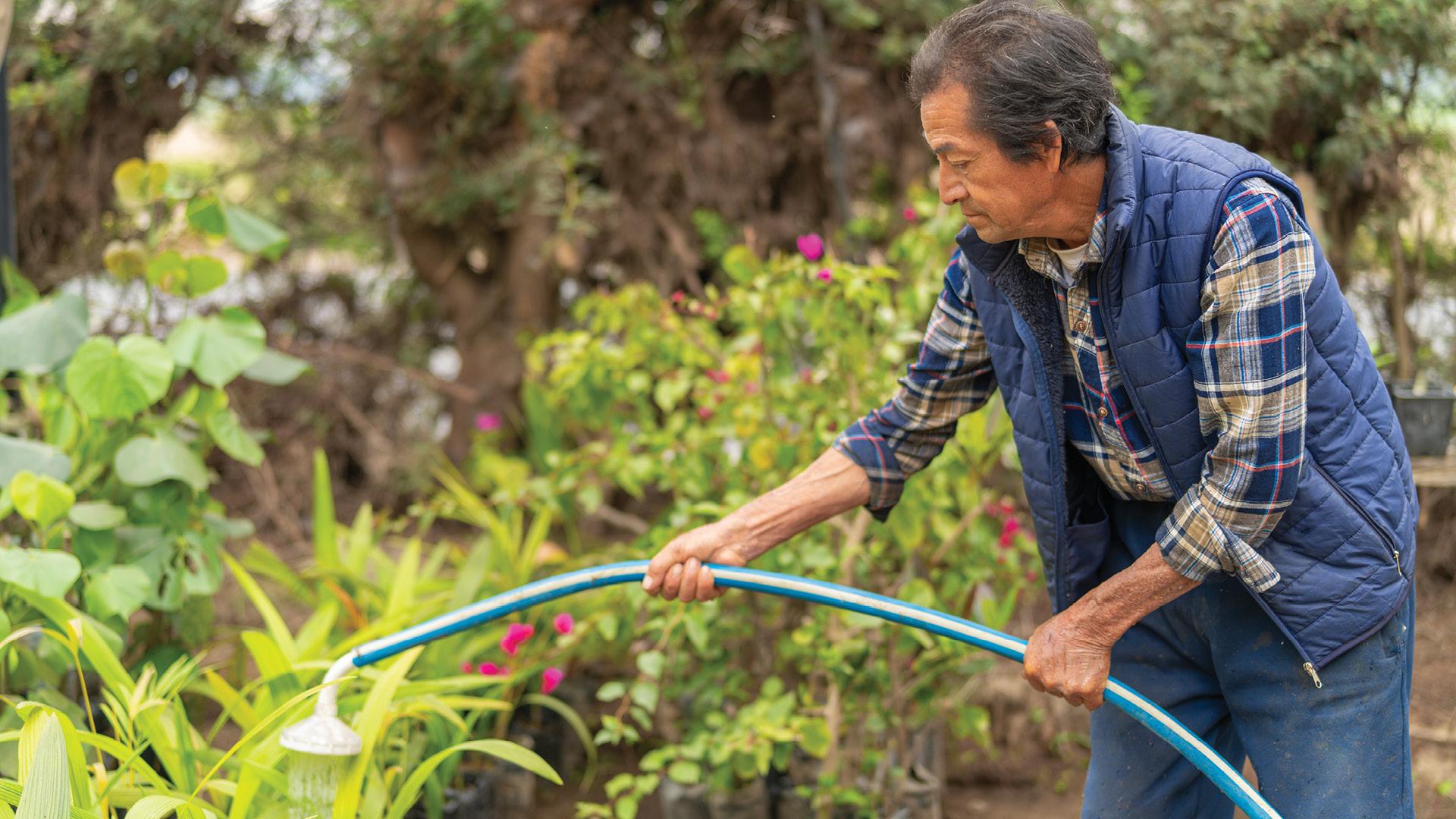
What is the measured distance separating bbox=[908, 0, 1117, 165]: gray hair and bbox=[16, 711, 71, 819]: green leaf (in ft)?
4.75

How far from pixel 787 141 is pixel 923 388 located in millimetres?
3239

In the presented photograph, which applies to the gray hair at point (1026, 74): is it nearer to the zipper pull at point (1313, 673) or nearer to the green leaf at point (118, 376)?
the zipper pull at point (1313, 673)

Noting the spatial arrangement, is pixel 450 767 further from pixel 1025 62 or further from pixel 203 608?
pixel 1025 62

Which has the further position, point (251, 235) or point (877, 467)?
point (251, 235)

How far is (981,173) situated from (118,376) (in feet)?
6.70

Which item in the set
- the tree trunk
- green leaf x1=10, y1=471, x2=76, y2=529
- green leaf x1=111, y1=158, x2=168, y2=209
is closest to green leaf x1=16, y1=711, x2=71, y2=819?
green leaf x1=10, y1=471, x2=76, y2=529

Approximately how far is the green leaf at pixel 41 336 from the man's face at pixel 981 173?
7.24 ft

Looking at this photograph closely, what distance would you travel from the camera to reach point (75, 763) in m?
1.86

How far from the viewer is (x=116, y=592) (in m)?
2.54

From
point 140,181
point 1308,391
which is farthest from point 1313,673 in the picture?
point 140,181

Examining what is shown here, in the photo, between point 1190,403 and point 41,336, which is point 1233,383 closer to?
point 1190,403

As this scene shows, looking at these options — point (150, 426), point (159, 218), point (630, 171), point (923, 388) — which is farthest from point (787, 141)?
point (923, 388)

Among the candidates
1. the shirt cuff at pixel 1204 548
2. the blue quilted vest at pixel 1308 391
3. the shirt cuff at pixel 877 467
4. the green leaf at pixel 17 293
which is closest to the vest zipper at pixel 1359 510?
the blue quilted vest at pixel 1308 391

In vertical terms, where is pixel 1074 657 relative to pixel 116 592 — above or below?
above
